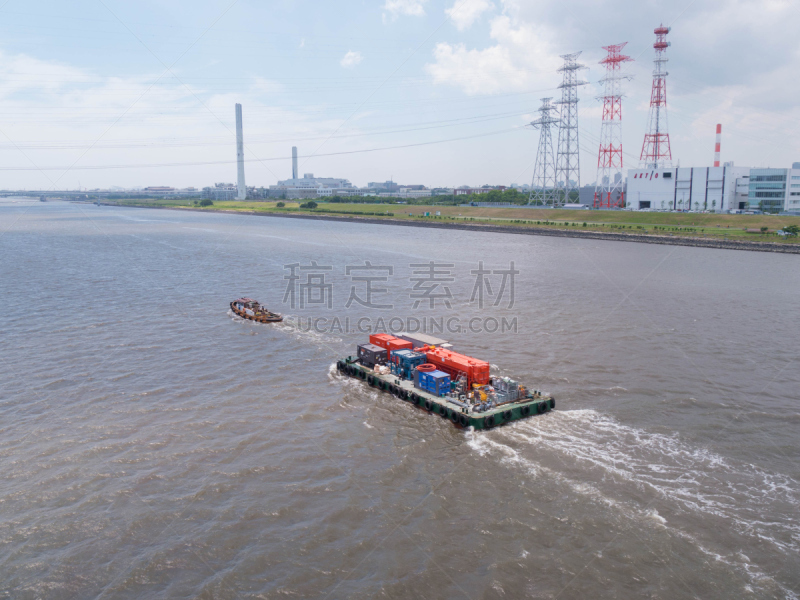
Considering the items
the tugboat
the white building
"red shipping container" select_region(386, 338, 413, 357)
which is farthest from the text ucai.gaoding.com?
the white building

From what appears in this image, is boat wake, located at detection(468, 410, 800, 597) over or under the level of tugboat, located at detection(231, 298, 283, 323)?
under

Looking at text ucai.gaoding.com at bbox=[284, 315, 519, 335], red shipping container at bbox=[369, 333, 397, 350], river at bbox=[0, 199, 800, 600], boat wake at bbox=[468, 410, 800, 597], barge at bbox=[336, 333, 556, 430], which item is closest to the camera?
river at bbox=[0, 199, 800, 600]

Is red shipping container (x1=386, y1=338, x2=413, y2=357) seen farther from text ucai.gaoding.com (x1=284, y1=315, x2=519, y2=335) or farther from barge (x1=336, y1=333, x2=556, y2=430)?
text ucai.gaoding.com (x1=284, y1=315, x2=519, y2=335)

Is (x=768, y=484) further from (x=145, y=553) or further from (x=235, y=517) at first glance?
(x=145, y=553)

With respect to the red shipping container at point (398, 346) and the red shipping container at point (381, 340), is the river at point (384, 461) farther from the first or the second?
the red shipping container at point (398, 346)

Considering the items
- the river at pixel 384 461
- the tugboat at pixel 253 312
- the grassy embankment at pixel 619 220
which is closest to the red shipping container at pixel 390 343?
the river at pixel 384 461

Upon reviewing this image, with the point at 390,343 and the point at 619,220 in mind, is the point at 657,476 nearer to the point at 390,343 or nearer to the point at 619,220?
the point at 390,343

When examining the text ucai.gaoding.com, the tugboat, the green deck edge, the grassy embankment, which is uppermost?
the grassy embankment
